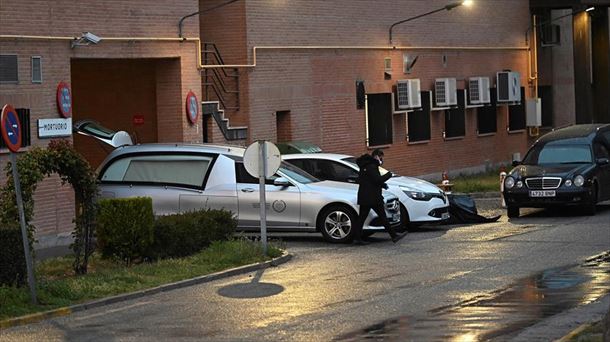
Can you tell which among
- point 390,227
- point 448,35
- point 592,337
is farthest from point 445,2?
point 592,337

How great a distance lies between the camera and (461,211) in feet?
86.9

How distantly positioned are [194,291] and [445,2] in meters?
24.6

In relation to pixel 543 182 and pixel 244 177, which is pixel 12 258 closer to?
pixel 244 177

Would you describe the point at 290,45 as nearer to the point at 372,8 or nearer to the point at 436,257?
the point at 372,8

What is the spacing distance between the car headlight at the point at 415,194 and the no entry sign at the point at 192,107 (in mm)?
5738

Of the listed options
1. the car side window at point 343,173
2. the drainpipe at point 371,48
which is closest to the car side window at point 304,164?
the car side window at point 343,173

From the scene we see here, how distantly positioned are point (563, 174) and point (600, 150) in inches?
72.8

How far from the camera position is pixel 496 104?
4350 centimetres

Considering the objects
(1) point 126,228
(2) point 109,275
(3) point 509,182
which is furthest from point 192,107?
(2) point 109,275

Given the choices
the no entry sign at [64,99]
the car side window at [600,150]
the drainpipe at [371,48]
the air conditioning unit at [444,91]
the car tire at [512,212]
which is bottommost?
the car tire at [512,212]

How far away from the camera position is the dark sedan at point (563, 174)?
89.3 ft

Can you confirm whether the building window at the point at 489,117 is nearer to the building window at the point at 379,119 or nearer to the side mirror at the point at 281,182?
the building window at the point at 379,119

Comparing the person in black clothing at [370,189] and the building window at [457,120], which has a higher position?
the building window at [457,120]

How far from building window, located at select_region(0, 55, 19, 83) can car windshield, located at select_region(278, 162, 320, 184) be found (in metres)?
4.73
